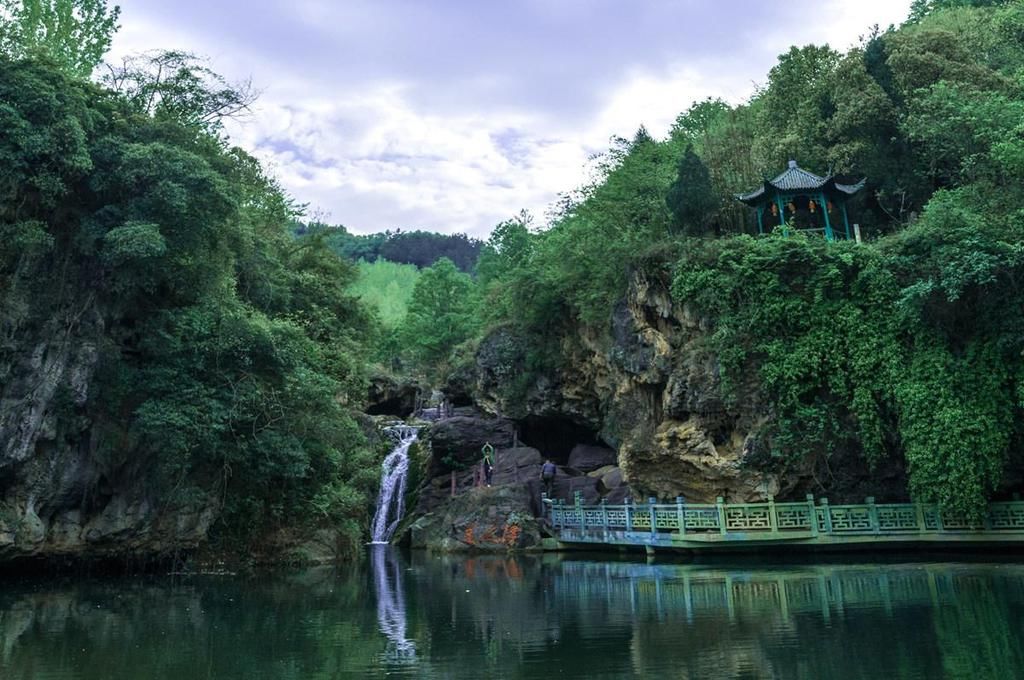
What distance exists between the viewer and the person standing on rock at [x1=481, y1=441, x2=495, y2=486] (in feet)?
91.7

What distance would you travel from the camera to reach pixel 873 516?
17.5m

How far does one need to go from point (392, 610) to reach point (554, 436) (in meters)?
20.0

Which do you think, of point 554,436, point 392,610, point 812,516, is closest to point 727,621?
point 392,610

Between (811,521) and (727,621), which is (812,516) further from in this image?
(727,621)

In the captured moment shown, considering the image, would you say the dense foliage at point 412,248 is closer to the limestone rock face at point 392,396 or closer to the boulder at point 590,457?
the limestone rock face at point 392,396

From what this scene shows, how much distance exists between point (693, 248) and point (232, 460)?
41.3ft

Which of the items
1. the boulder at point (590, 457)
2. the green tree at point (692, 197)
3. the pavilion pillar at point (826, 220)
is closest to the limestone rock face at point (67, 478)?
the boulder at point (590, 457)

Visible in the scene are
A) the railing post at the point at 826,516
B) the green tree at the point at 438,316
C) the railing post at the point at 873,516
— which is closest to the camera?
the railing post at the point at 873,516

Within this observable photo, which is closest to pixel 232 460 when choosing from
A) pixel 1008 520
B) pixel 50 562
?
pixel 50 562

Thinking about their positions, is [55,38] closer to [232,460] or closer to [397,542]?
[232,460]

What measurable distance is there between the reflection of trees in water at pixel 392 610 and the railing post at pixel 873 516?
9.96m

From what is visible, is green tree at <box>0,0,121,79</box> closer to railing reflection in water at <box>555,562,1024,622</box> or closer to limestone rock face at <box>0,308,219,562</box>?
limestone rock face at <box>0,308,219,562</box>

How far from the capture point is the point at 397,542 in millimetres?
28422

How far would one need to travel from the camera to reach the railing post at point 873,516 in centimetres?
1748
